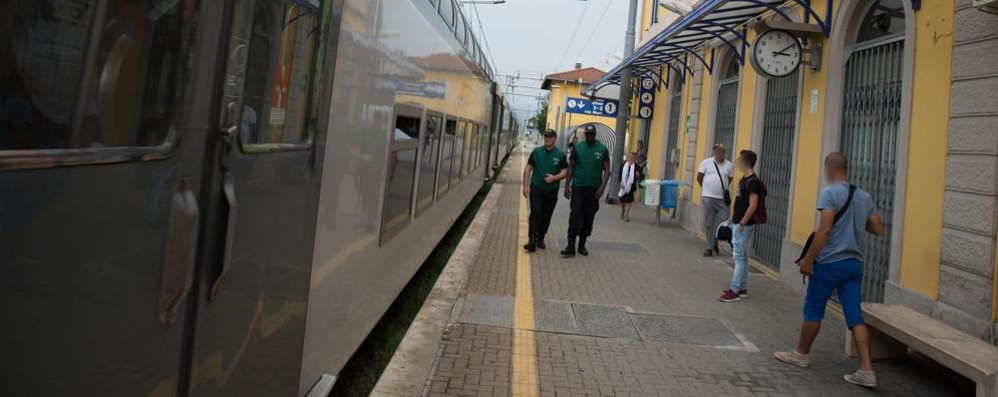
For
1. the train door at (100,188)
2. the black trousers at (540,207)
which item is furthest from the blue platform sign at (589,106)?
the train door at (100,188)

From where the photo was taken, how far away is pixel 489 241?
1070 centimetres

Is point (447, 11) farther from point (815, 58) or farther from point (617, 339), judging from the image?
point (815, 58)

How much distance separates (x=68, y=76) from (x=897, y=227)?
654 centimetres

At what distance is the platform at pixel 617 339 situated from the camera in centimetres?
477

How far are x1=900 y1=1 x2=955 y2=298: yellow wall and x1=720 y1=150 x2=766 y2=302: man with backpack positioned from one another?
4.37 feet

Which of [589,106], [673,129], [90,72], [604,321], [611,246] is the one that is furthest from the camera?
[589,106]

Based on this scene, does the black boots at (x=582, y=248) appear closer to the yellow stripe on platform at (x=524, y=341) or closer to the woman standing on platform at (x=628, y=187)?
the yellow stripe on platform at (x=524, y=341)

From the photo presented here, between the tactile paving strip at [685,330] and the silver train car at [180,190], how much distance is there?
3.05 m

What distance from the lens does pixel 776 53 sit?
28.5 ft

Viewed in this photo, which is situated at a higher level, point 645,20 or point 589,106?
point 645,20

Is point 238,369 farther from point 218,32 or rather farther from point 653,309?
point 653,309

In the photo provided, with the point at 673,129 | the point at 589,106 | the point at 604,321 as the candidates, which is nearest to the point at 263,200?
the point at 604,321

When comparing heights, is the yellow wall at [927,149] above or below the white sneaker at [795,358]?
above

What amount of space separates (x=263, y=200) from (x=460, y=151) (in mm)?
7620
